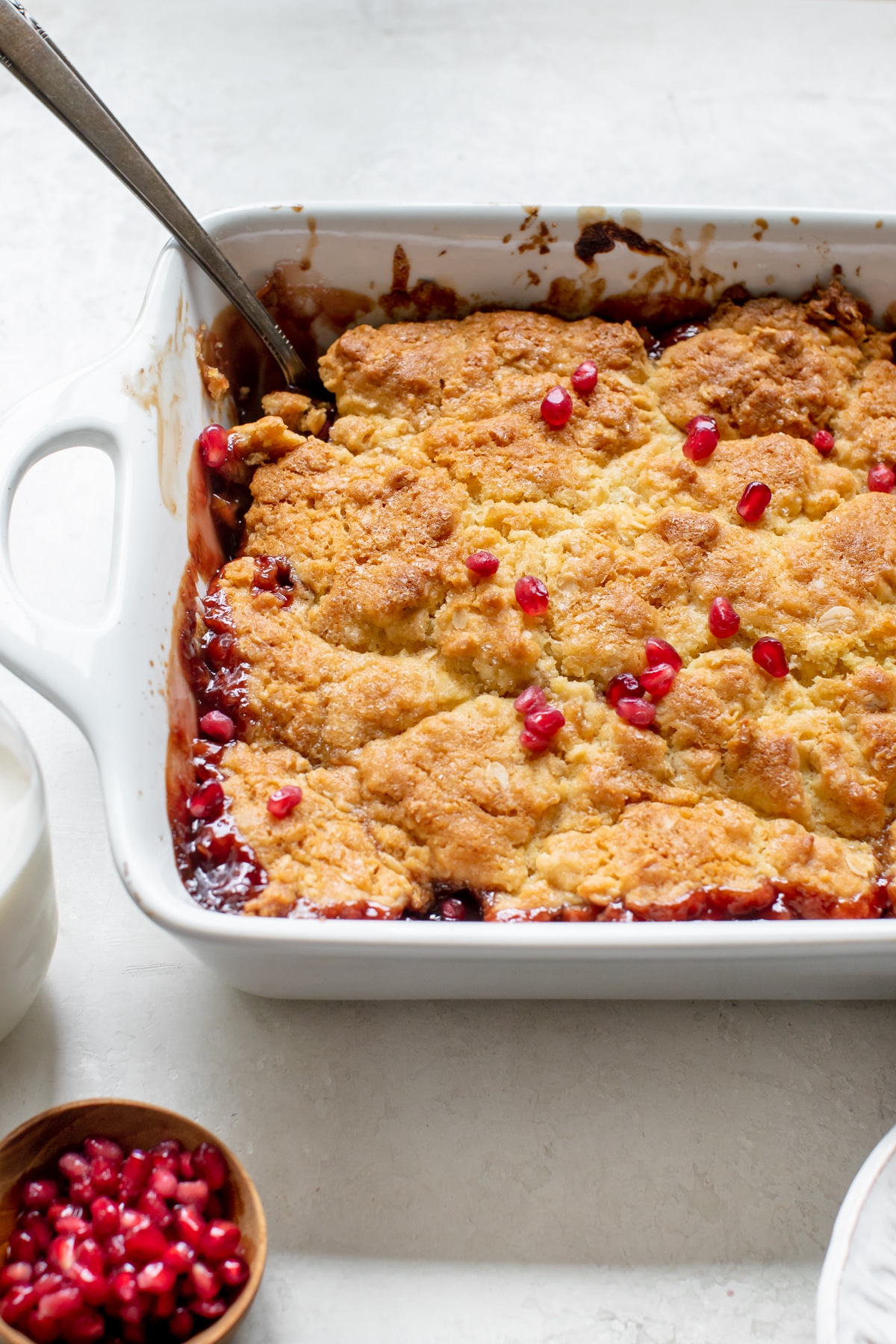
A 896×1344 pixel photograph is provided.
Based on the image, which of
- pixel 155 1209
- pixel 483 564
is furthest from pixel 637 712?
pixel 155 1209

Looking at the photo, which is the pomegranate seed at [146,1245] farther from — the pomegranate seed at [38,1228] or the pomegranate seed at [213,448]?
the pomegranate seed at [213,448]

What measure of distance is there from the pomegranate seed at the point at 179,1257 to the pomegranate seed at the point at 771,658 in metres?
1.43

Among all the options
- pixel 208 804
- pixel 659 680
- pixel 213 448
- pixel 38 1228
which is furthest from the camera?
pixel 213 448

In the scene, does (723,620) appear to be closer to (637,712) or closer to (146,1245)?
(637,712)

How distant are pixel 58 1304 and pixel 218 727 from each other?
38.0 inches

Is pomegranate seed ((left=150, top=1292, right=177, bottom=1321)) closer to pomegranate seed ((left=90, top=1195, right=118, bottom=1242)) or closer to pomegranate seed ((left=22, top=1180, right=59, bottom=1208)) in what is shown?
pomegranate seed ((left=90, top=1195, right=118, bottom=1242))

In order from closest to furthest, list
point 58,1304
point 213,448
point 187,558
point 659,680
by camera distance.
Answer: point 58,1304
point 659,680
point 187,558
point 213,448

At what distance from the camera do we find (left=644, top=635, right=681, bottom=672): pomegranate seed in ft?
7.06

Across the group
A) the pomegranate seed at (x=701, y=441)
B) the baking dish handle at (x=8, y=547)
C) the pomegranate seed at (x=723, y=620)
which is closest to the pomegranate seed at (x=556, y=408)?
the pomegranate seed at (x=701, y=441)

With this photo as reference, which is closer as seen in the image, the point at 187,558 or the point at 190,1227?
the point at 190,1227

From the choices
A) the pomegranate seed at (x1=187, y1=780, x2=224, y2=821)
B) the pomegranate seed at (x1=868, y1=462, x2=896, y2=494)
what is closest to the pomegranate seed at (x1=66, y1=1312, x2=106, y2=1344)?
the pomegranate seed at (x1=187, y1=780, x2=224, y2=821)

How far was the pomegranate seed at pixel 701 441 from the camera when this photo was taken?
2.42 metres

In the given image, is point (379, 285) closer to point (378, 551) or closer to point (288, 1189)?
point (378, 551)

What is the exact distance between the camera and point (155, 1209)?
179 cm
